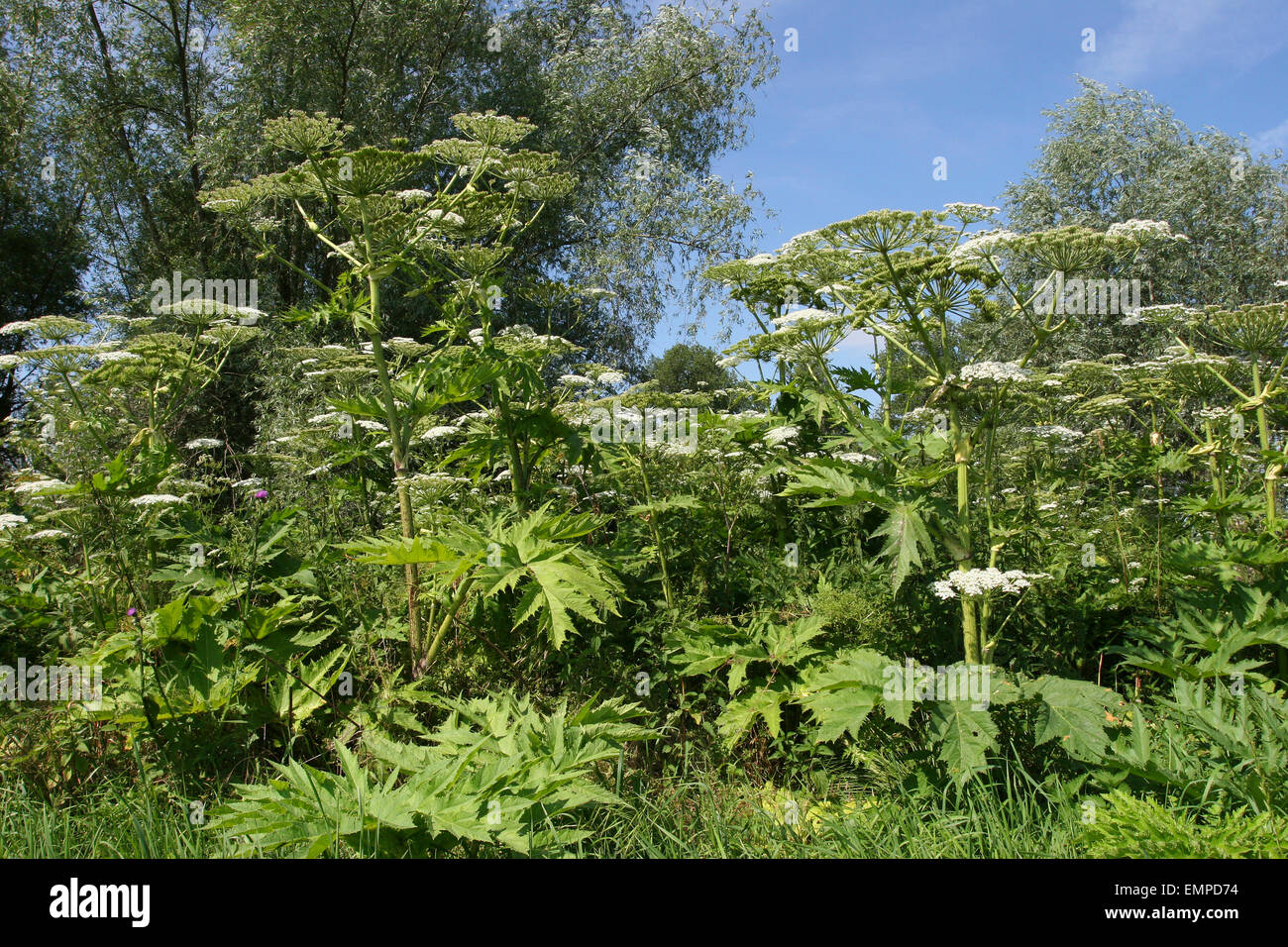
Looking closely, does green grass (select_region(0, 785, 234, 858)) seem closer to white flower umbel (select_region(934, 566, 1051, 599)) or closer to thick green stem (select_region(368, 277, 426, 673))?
thick green stem (select_region(368, 277, 426, 673))

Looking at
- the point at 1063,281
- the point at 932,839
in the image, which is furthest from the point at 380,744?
the point at 1063,281

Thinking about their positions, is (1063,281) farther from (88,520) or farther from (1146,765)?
(88,520)

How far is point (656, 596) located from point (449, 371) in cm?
167

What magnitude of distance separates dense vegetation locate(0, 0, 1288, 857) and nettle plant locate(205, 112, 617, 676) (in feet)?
0.08

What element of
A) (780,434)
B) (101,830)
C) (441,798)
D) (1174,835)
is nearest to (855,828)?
(1174,835)

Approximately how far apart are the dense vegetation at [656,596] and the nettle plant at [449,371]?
0.08 ft

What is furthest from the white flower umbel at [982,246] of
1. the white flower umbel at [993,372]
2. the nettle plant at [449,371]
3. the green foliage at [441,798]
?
the green foliage at [441,798]

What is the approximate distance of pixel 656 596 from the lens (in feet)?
14.3

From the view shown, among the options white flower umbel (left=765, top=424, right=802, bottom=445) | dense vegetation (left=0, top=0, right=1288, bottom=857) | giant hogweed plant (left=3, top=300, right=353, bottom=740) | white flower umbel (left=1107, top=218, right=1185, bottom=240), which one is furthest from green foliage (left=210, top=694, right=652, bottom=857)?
white flower umbel (left=1107, top=218, right=1185, bottom=240)

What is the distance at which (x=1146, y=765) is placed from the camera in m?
2.65

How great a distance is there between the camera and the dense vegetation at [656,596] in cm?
275

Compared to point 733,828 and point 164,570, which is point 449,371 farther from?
point 733,828

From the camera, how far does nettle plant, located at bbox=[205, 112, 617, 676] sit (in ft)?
10.1

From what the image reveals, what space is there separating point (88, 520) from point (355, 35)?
40.4 feet
